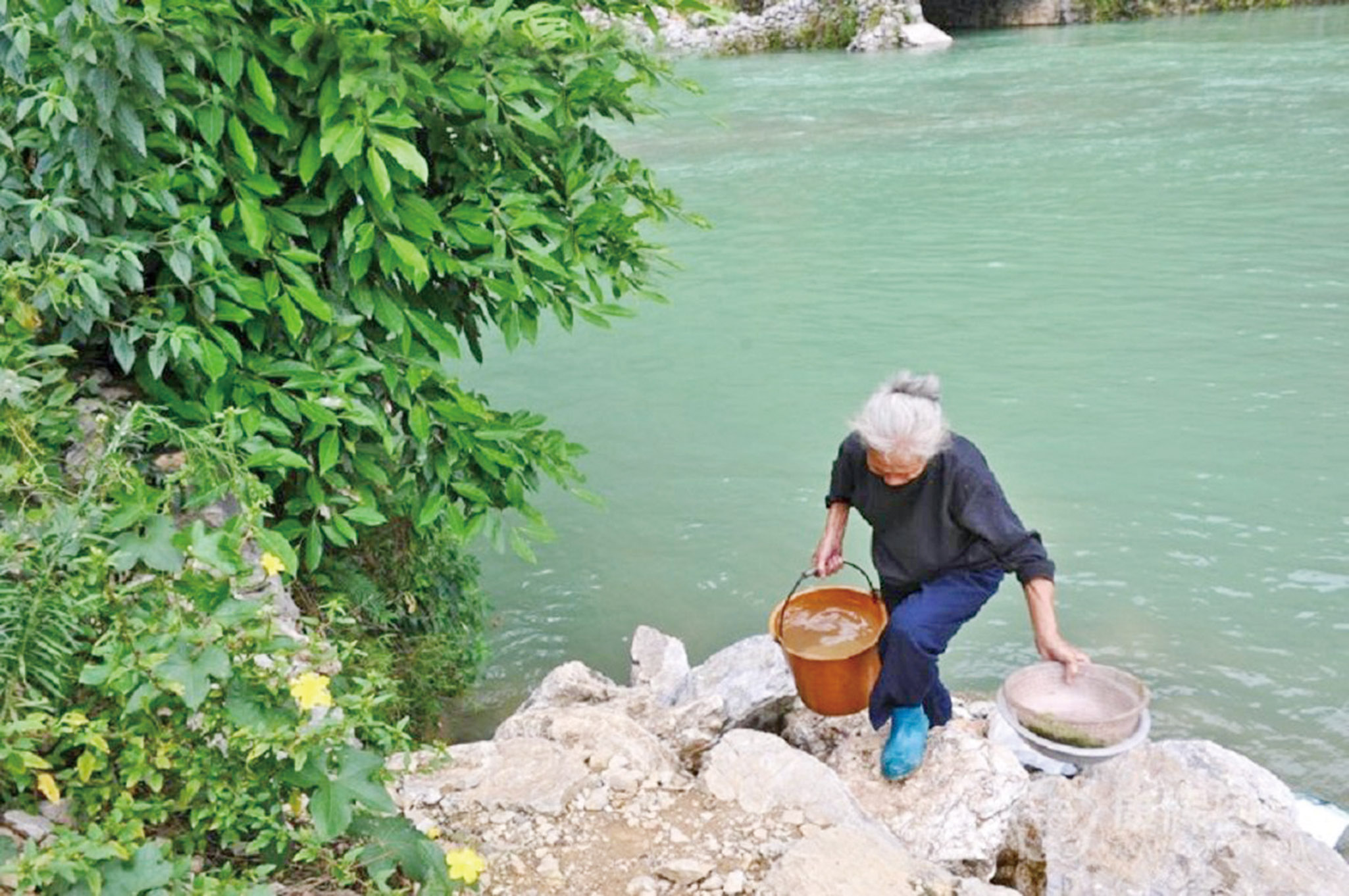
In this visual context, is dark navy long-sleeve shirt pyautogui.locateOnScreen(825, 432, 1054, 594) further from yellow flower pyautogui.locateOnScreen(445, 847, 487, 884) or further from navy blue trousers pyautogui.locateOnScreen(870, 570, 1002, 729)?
yellow flower pyautogui.locateOnScreen(445, 847, 487, 884)

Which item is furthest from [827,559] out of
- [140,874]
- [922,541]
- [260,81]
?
[140,874]

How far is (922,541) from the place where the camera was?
3.75 m

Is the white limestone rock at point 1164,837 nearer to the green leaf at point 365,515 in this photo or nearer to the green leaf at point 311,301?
the green leaf at point 365,515

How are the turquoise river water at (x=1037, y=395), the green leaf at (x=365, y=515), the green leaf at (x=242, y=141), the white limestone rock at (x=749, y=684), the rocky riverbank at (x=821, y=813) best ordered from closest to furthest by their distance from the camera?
the rocky riverbank at (x=821, y=813) → the green leaf at (x=242, y=141) → the green leaf at (x=365, y=515) → the white limestone rock at (x=749, y=684) → the turquoise river water at (x=1037, y=395)

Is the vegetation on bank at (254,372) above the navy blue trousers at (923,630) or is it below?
above

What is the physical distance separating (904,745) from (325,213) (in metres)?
2.35

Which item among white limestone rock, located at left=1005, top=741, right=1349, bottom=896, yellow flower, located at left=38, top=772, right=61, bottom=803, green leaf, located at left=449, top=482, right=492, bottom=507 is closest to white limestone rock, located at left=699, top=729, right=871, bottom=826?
white limestone rock, located at left=1005, top=741, right=1349, bottom=896

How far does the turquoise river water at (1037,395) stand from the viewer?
5438 mm

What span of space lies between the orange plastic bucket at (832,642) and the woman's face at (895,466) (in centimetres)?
30

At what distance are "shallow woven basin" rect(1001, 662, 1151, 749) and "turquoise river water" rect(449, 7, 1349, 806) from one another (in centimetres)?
96

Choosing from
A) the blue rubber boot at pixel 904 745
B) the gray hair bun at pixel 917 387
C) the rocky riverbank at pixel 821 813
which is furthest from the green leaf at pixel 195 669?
the blue rubber boot at pixel 904 745

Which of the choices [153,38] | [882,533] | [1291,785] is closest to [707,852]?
[882,533]

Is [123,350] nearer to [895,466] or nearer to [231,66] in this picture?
[231,66]

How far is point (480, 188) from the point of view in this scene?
3504 mm
